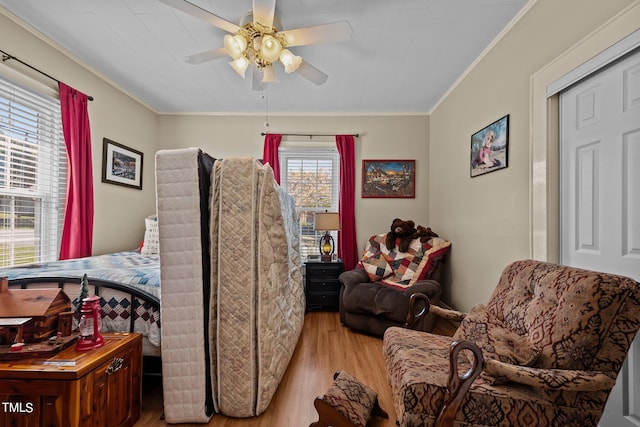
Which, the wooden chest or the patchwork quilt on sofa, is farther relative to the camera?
the patchwork quilt on sofa

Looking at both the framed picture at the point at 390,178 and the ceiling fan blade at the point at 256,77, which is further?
the framed picture at the point at 390,178

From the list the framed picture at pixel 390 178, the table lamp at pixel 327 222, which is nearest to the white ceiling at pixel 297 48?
the framed picture at pixel 390 178

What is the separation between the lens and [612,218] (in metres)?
1.46

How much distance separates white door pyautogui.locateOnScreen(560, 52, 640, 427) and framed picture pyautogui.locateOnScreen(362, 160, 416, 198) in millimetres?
2267

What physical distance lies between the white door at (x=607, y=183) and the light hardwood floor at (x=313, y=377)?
118cm

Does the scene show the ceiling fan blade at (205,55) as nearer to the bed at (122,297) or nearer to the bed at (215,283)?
the bed at (215,283)

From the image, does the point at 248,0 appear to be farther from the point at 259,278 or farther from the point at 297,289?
the point at 297,289

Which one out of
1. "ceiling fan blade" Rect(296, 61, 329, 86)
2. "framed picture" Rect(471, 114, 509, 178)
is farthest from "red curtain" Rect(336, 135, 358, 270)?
"ceiling fan blade" Rect(296, 61, 329, 86)

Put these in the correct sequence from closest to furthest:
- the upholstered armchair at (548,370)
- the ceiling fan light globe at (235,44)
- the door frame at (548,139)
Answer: the upholstered armchair at (548,370) < the door frame at (548,139) < the ceiling fan light globe at (235,44)

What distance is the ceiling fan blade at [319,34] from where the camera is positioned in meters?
1.79

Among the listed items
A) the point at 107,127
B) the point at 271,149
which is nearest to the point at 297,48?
the point at 271,149

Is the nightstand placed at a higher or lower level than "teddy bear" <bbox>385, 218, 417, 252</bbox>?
lower

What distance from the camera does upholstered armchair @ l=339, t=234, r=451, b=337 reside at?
269 centimetres

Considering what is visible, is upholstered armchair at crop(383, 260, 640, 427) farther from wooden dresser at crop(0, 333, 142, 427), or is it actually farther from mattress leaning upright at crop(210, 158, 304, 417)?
wooden dresser at crop(0, 333, 142, 427)
